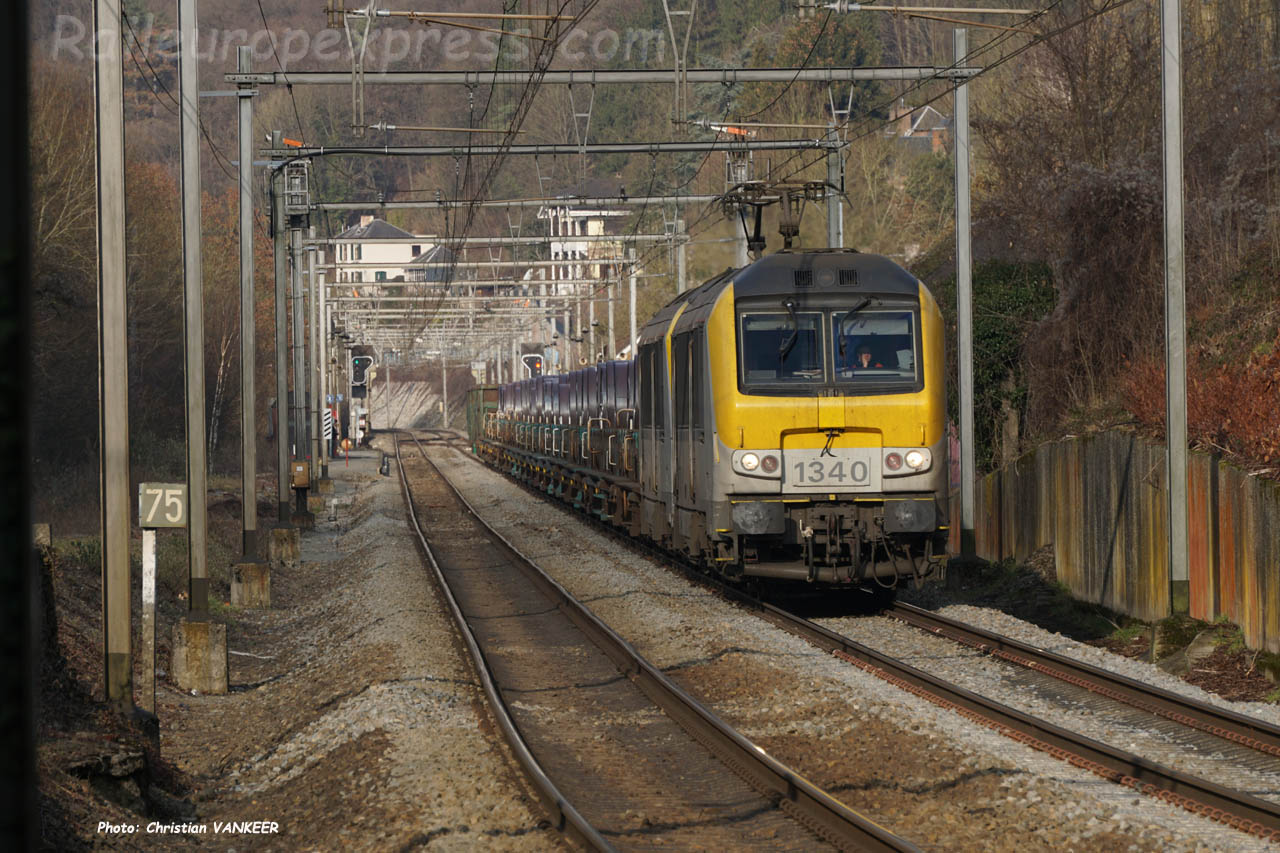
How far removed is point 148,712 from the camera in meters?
10.4

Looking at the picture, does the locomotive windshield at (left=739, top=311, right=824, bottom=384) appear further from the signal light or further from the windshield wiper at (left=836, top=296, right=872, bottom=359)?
the signal light

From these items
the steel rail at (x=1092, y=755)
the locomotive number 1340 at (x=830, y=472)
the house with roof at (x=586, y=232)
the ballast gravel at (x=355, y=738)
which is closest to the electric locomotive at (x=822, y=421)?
the locomotive number 1340 at (x=830, y=472)

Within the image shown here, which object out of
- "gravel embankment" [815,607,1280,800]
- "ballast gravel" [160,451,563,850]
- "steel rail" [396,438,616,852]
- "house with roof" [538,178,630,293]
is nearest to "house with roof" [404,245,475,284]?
"house with roof" [538,178,630,293]

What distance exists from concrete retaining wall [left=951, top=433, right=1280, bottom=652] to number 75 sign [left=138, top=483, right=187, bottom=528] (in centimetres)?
874

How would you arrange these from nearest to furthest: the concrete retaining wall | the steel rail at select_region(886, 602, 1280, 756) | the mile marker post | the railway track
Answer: the railway track < the steel rail at select_region(886, 602, 1280, 756) < the mile marker post < the concrete retaining wall

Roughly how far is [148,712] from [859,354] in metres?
7.64

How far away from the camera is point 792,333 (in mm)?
14484

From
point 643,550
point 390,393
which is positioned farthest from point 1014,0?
point 390,393

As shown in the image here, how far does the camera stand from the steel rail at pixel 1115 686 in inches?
359

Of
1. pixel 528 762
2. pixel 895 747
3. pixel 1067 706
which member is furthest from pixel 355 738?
pixel 1067 706

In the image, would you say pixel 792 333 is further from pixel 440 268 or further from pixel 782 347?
pixel 440 268

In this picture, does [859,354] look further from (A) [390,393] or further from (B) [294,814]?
(A) [390,393]

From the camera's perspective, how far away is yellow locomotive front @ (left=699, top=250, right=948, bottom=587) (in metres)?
14.2

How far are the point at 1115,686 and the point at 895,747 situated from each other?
9.34 feet
